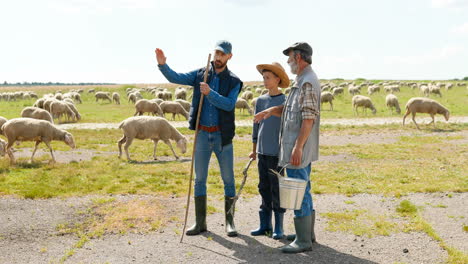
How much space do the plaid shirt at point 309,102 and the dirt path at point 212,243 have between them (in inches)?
74.9

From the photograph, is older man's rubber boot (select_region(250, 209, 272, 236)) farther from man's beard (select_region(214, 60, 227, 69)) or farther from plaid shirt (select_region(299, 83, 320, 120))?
man's beard (select_region(214, 60, 227, 69))

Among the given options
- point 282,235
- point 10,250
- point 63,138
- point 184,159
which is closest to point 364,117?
point 184,159

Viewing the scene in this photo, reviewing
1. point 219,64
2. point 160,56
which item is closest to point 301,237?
point 219,64

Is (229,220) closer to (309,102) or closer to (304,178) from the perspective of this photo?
(304,178)

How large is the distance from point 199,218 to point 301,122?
2.43 meters

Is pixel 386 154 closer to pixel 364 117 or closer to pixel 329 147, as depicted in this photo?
pixel 329 147

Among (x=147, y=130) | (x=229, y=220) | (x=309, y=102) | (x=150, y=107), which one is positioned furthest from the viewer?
(x=150, y=107)

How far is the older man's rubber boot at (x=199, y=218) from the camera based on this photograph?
258 inches

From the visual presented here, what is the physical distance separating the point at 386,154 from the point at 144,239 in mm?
10983

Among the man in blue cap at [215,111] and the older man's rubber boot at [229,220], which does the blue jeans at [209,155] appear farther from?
the older man's rubber boot at [229,220]

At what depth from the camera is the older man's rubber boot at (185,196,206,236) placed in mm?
6559

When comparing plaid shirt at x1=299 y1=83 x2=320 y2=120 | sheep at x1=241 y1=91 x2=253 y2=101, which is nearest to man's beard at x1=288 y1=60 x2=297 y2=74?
plaid shirt at x1=299 y1=83 x2=320 y2=120

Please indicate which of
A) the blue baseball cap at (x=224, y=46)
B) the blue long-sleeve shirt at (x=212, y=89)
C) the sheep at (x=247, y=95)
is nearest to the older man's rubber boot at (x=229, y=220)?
the blue long-sleeve shirt at (x=212, y=89)

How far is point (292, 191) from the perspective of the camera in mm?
5141
